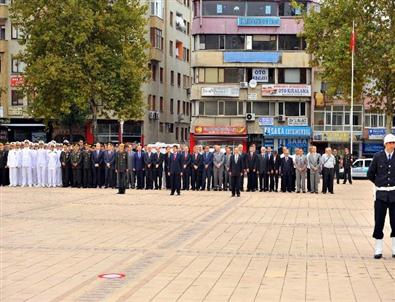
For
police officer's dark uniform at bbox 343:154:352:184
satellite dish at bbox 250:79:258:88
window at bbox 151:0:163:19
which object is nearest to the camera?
police officer's dark uniform at bbox 343:154:352:184

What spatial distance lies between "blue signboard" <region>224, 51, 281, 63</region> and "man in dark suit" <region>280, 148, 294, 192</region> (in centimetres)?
3142

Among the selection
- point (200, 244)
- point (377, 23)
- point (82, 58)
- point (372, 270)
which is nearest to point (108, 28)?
point (82, 58)

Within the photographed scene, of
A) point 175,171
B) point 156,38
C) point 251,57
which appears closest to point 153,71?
point 156,38

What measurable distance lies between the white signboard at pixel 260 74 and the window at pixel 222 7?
4906 millimetres

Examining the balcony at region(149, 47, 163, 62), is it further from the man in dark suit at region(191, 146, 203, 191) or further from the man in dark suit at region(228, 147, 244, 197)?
the man in dark suit at region(228, 147, 244, 197)

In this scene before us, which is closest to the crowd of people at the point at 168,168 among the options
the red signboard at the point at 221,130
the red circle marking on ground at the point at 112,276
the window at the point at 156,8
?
the red circle marking on ground at the point at 112,276

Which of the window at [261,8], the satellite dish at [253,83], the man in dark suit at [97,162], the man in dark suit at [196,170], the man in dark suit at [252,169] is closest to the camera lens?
the man in dark suit at [252,169]

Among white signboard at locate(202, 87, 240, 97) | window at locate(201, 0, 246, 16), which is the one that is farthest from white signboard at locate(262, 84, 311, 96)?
window at locate(201, 0, 246, 16)

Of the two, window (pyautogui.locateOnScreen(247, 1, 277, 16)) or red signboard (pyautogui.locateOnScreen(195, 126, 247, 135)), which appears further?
window (pyautogui.locateOnScreen(247, 1, 277, 16))

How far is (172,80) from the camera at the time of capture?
7712 cm

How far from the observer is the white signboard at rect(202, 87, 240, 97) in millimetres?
65812

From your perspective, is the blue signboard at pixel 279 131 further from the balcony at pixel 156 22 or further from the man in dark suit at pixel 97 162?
the man in dark suit at pixel 97 162

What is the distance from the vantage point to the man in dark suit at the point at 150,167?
35.3 metres

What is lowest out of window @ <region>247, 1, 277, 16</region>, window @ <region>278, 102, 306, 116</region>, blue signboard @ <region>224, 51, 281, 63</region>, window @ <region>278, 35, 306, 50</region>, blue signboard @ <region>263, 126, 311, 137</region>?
blue signboard @ <region>263, 126, 311, 137</region>
